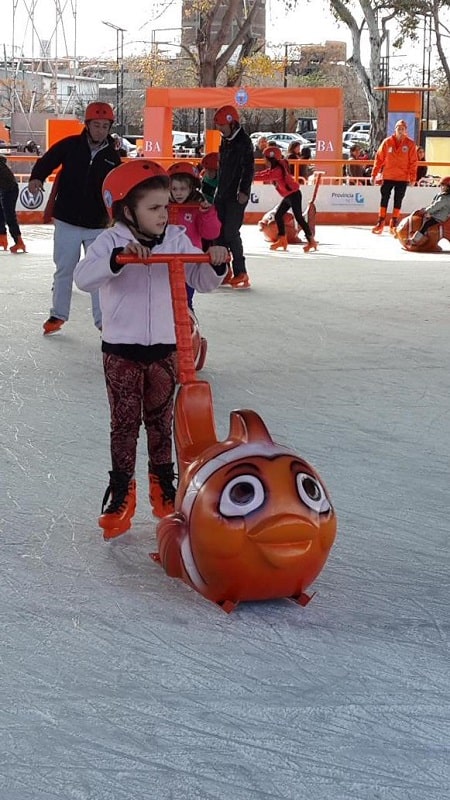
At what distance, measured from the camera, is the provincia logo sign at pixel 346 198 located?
68.8 ft

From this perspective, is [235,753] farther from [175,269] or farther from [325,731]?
[175,269]

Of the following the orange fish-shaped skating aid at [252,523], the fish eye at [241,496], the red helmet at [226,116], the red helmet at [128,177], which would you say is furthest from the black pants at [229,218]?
the fish eye at [241,496]

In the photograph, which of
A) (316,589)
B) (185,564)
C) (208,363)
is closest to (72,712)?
(185,564)

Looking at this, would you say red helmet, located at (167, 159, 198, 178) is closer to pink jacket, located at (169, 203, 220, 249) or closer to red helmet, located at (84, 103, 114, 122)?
pink jacket, located at (169, 203, 220, 249)

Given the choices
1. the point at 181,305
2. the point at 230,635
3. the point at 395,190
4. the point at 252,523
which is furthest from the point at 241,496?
the point at 395,190

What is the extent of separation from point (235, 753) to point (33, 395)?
402cm

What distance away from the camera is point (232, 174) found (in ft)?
33.9

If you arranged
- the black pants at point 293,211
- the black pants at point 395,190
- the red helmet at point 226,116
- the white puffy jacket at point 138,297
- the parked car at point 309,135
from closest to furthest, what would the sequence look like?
the white puffy jacket at point 138,297 → the red helmet at point 226,116 → the black pants at point 293,211 → the black pants at point 395,190 → the parked car at point 309,135

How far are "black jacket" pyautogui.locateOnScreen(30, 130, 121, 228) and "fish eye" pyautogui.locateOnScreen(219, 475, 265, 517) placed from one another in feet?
15.7

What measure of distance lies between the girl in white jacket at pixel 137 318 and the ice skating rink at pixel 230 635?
183 mm

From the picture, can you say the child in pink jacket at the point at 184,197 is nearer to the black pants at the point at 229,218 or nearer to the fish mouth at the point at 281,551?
the black pants at the point at 229,218

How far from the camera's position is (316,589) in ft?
12.0

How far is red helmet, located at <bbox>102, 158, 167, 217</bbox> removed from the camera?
3852 mm

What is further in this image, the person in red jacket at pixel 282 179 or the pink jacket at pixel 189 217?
the person in red jacket at pixel 282 179
